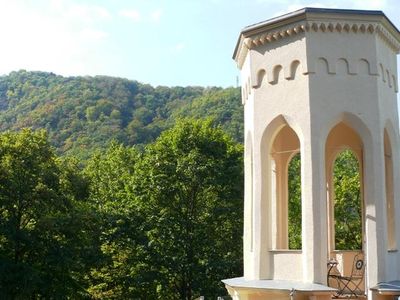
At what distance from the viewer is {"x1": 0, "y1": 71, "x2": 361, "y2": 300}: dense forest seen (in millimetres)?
23297

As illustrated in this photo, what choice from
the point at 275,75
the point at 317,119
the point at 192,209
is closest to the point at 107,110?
the point at 192,209

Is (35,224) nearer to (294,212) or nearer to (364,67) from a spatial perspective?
(294,212)

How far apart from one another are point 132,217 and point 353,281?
16620mm

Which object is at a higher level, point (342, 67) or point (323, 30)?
point (323, 30)

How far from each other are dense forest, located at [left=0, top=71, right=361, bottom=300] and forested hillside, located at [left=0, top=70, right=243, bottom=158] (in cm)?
1666

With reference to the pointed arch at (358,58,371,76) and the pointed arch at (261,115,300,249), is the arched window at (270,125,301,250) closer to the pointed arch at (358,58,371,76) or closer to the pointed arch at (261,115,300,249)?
the pointed arch at (261,115,300,249)

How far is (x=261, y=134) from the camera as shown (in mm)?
12375

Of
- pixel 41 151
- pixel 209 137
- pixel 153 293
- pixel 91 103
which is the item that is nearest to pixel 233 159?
pixel 209 137

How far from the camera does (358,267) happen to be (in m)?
13.6

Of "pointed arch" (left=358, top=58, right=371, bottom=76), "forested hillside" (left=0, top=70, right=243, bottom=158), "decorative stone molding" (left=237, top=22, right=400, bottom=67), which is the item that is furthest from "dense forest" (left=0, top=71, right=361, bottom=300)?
"forested hillside" (left=0, top=70, right=243, bottom=158)

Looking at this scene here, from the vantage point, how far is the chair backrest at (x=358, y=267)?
44.2 ft

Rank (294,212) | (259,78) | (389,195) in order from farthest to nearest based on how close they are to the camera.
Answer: (294,212) → (389,195) → (259,78)

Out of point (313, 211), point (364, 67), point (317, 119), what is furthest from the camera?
point (364, 67)

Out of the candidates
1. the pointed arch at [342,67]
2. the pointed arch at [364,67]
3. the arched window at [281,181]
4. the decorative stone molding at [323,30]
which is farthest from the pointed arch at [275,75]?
the arched window at [281,181]
